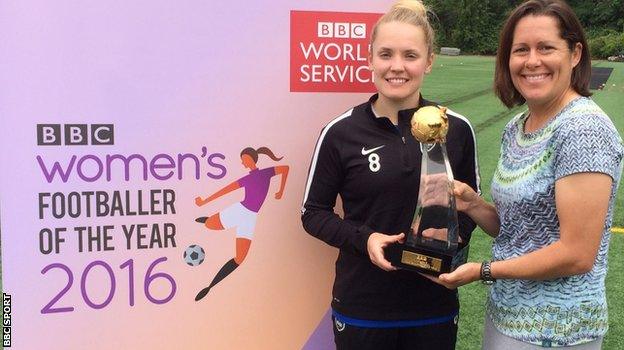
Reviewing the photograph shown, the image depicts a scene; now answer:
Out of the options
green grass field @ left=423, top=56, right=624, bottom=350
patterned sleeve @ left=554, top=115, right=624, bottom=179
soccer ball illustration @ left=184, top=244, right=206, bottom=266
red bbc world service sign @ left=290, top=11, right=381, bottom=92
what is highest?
red bbc world service sign @ left=290, top=11, right=381, bottom=92

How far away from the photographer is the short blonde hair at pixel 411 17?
62.9 inches

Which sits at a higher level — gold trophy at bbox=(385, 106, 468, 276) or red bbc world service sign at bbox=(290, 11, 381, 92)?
red bbc world service sign at bbox=(290, 11, 381, 92)

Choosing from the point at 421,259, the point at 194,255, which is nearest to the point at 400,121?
the point at 421,259

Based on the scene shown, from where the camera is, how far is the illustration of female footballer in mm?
1942

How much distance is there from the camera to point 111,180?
183cm

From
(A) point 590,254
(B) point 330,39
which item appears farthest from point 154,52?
(A) point 590,254

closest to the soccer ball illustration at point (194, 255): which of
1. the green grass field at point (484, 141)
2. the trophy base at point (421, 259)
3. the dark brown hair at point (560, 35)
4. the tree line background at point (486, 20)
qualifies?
the trophy base at point (421, 259)

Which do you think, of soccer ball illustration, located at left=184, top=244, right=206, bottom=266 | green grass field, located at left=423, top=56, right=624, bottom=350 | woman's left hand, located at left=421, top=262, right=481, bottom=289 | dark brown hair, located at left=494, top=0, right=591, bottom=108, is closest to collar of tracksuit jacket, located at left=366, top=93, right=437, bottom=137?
dark brown hair, located at left=494, top=0, right=591, bottom=108

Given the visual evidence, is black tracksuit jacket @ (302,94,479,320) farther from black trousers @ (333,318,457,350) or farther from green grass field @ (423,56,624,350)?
green grass field @ (423,56,624,350)

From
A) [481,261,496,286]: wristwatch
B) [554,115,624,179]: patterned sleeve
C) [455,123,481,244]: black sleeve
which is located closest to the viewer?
[554,115,624,179]: patterned sleeve

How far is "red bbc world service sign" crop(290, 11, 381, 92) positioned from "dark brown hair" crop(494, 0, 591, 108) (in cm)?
55

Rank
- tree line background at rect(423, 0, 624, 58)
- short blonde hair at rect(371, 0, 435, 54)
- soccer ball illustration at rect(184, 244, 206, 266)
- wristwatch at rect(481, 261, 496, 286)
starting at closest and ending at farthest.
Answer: wristwatch at rect(481, 261, 496, 286) < short blonde hair at rect(371, 0, 435, 54) < soccer ball illustration at rect(184, 244, 206, 266) < tree line background at rect(423, 0, 624, 58)

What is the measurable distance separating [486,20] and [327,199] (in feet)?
135

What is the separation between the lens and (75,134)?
1772 mm
